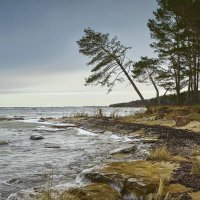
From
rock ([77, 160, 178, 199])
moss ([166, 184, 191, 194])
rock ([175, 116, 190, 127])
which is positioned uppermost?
rock ([175, 116, 190, 127])

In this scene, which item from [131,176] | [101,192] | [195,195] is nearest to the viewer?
[195,195]

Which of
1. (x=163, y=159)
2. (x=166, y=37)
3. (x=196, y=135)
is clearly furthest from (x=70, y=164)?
(x=166, y=37)

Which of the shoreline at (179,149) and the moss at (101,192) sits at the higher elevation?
the shoreline at (179,149)

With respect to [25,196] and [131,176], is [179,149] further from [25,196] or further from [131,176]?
[25,196]

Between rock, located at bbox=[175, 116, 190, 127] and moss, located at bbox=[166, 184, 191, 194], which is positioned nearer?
moss, located at bbox=[166, 184, 191, 194]

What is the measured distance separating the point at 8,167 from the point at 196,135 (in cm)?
865

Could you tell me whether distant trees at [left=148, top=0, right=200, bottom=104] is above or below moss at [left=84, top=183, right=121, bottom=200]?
above

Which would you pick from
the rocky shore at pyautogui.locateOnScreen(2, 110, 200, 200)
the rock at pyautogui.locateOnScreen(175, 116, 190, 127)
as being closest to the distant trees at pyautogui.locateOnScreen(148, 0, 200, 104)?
the rock at pyautogui.locateOnScreen(175, 116, 190, 127)

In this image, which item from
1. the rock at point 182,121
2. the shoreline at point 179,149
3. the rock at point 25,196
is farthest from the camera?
the rock at point 182,121

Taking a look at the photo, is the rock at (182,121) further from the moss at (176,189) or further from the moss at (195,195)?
the moss at (195,195)

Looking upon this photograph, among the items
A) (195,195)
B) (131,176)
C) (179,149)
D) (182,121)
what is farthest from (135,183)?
(182,121)

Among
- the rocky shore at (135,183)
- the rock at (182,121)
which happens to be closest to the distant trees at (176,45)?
the rock at (182,121)

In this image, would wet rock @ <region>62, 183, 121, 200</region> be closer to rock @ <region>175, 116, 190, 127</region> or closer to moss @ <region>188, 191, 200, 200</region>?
moss @ <region>188, 191, 200, 200</region>

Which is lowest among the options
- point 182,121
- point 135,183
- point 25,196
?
point 25,196
